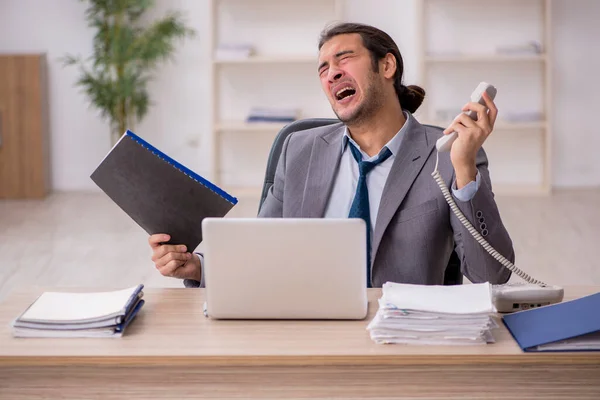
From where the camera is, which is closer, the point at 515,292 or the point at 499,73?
the point at 515,292

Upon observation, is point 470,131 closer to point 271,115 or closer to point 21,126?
point 271,115

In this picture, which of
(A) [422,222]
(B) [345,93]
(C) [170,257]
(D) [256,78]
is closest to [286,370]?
(C) [170,257]

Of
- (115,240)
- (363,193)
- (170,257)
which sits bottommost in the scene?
(115,240)

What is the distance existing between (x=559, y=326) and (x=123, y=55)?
519 cm

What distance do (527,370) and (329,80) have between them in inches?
39.7

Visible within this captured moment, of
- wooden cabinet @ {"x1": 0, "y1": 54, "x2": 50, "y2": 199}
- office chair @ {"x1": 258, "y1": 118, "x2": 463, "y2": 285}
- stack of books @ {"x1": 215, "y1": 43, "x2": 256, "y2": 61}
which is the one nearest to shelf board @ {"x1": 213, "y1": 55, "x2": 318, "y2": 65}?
stack of books @ {"x1": 215, "y1": 43, "x2": 256, "y2": 61}

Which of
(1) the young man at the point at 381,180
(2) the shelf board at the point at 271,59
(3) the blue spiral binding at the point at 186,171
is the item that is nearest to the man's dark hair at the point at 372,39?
(1) the young man at the point at 381,180

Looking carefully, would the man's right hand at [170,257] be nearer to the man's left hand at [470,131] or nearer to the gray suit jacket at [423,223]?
the gray suit jacket at [423,223]

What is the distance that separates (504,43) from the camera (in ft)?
22.9

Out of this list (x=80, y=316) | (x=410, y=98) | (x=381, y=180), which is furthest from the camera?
(x=410, y=98)

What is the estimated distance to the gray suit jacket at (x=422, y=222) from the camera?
229 centimetres

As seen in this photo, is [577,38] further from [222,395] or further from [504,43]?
[222,395]

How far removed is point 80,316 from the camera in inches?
79.2

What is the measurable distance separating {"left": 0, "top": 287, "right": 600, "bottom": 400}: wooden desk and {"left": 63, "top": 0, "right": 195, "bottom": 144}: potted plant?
4838 mm
